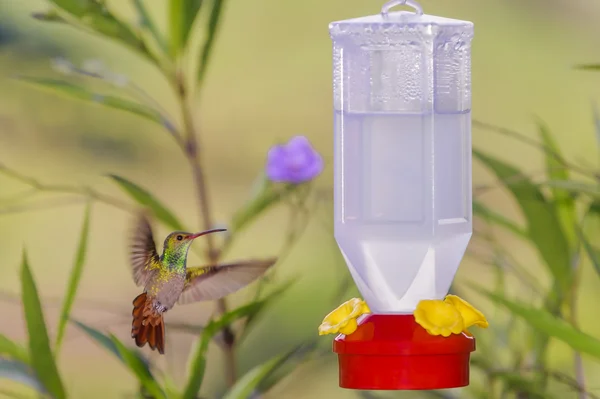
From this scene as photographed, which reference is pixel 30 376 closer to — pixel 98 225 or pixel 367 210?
pixel 367 210

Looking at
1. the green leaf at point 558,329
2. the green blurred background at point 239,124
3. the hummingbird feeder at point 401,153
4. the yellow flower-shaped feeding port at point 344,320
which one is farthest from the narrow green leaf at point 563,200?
the green blurred background at point 239,124

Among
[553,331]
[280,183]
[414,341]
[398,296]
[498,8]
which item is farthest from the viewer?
[498,8]

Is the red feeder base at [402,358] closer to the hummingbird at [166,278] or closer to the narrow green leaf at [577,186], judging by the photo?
the hummingbird at [166,278]

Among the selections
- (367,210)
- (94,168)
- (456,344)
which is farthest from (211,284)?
(94,168)

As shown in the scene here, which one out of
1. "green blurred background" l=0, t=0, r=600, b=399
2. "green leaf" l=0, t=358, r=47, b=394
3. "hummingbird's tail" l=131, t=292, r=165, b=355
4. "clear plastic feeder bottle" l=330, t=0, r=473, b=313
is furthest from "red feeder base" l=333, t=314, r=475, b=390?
"green blurred background" l=0, t=0, r=600, b=399

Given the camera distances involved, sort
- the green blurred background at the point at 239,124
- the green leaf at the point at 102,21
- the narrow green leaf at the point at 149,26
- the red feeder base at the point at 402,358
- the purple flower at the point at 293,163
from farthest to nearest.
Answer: the green blurred background at the point at 239,124, the purple flower at the point at 293,163, the narrow green leaf at the point at 149,26, the green leaf at the point at 102,21, the red feeder base at the point at 402,358

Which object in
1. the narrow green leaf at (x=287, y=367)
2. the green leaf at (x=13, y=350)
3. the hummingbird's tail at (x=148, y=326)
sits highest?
the hummingbird's tail at (x=148, y=326)

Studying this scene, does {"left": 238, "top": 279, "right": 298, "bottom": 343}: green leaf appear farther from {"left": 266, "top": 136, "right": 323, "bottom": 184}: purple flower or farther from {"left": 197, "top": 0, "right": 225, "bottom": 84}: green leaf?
{"left": 197, "top": 0, "right": 225, "bottom": 84}: green leaf
